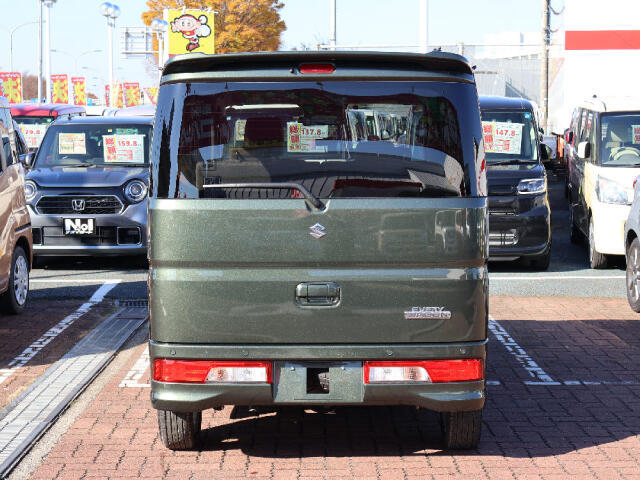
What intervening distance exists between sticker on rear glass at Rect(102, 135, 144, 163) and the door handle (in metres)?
9.20

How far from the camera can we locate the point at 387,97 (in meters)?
4.91

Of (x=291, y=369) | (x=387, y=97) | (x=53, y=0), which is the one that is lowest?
(x=291, y=369)

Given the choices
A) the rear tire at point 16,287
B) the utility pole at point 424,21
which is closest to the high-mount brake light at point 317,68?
the rear tire at point 16,287

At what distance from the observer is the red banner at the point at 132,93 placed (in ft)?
181

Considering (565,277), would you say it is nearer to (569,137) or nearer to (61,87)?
(569,137)

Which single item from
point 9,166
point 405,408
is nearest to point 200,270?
point 405,408

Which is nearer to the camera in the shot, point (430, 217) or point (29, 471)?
point (430, 217)

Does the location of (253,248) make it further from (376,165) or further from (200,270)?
(376,165)

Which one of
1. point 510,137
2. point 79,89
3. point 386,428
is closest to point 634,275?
point 510,137

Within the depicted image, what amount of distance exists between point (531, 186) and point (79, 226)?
18.4 ft

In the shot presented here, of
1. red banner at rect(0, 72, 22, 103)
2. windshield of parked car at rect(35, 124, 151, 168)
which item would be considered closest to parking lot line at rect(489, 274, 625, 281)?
windshield of parked car at rect(35, 124, 151, 168)

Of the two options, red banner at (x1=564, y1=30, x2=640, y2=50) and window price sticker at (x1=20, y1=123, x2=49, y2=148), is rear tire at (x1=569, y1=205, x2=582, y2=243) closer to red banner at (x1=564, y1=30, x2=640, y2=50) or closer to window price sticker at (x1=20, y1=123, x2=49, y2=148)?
red banner at (x1=564, y1=30, x2=640, y2=50)

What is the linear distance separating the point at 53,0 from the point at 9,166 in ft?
115

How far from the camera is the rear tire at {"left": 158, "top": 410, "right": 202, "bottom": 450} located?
5.38 m
